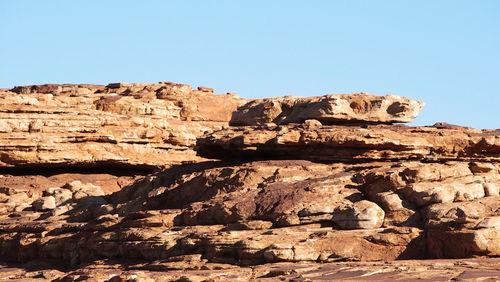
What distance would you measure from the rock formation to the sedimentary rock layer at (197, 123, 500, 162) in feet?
0.16

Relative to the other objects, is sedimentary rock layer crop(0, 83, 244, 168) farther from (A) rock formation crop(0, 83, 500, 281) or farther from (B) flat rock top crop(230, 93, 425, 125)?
(B) flat rock top crop(230, 93, 425, 125)

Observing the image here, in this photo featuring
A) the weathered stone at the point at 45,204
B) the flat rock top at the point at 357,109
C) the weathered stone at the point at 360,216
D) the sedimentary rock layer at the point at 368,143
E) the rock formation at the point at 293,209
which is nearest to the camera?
the rock formation at the point at 293,209

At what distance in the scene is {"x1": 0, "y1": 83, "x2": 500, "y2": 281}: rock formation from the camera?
21344 millimetres

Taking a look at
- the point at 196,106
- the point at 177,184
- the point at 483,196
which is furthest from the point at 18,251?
the point at 196,106

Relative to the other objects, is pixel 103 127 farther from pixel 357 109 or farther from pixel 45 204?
pixel 357 109

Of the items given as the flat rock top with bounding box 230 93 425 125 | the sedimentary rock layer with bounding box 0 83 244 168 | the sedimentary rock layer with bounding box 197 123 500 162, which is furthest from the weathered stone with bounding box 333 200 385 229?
the sedimentary rock layer with bounding box 0 83 244 168

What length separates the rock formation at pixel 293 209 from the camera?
2134 cm

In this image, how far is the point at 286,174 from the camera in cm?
2652

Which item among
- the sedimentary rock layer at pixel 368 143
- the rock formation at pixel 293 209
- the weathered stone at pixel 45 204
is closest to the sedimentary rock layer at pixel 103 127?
the rock formation at pixel 293 209

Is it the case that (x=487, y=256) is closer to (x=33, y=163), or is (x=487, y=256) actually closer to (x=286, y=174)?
(x=286, y=174)

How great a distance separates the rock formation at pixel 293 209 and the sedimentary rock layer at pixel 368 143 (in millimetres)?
48

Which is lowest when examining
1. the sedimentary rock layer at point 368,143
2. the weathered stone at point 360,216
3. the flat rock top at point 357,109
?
the weathered stone at point 360,216

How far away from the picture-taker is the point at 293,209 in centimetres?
2362

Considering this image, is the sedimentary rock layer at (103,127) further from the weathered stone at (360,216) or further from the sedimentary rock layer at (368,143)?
the weathered stone at (360,216)
